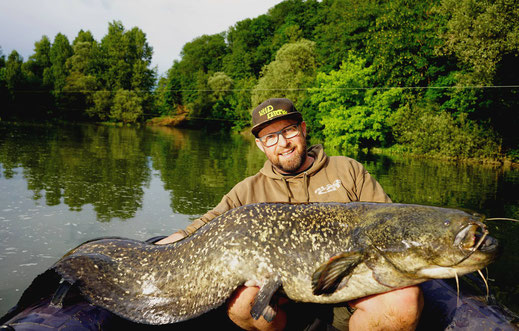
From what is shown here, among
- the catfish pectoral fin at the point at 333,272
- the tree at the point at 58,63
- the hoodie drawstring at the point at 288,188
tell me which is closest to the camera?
the catfish pectoral fin at the point at 333,272

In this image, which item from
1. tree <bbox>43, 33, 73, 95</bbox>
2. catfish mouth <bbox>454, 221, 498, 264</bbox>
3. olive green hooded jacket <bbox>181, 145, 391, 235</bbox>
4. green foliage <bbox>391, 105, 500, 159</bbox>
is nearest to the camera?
catfish mouth <bbox>454, 221, 498, 264</bbox>

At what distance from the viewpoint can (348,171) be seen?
381 cm

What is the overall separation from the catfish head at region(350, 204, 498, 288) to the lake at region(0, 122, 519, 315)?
131 inches

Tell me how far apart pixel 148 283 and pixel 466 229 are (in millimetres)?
2262

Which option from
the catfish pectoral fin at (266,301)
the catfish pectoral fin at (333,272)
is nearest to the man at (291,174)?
the catfish pectoral fin at (266,301)

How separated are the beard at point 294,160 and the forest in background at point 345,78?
17.1 meters

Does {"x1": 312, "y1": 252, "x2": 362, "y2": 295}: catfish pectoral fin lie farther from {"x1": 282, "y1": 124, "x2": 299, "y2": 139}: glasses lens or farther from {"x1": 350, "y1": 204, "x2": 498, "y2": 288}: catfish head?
{"x1": 282, "y1": 124, "x2": 299, "y2": 139}: glasses lens

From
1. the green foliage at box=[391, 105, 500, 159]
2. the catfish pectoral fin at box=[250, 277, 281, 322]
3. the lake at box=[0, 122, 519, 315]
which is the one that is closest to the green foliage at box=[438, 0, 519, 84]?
the green foliage at box=[391, 105, 500, 159]

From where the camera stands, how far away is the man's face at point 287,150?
3867 mm

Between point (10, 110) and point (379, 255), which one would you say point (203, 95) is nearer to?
point (10, 110)

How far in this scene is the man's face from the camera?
3.87 m

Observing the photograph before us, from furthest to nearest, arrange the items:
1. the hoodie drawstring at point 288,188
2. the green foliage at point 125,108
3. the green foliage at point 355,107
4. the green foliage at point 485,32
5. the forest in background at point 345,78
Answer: the green foliage at point 125,108 < the green foliage at point 355,107 < the forest in background at point 345,78 < the green foliage at point 485,32 < the hoodie drawstring at point 288,188

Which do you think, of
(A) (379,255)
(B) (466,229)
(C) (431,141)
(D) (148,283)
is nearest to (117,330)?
(D) (148,283)

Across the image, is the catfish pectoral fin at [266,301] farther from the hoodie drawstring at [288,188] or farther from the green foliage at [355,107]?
the green foliage at [355,107]
